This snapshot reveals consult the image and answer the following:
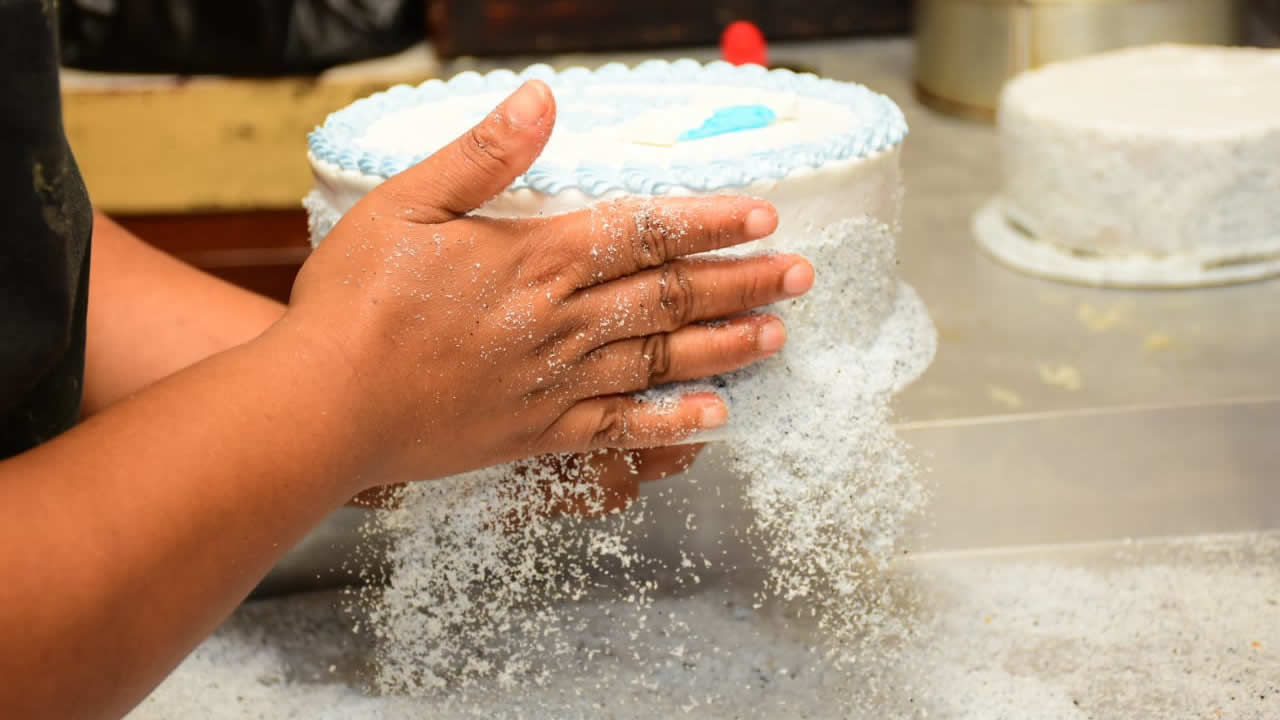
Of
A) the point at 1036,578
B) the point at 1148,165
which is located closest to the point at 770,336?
the point at 1036,578

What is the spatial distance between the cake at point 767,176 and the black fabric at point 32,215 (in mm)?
178

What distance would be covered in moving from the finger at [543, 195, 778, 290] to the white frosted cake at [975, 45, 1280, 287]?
40.8 inches

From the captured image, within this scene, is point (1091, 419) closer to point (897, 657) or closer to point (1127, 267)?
Answer: point (897, 657)

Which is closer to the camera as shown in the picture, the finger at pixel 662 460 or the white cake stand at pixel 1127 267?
the finger at pixel 662 460

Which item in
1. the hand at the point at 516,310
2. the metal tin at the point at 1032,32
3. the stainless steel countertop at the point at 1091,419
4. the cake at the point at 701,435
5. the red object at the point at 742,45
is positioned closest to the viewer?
the hand at the point at 516,310

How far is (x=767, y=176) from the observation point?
748 millimetres

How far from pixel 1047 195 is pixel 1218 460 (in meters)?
0.63

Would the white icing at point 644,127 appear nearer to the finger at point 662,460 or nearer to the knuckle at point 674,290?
the knuckle at point 674,290

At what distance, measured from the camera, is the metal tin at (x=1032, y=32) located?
214cm

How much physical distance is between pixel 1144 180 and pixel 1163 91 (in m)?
0.23

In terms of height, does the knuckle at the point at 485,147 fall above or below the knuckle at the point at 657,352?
above

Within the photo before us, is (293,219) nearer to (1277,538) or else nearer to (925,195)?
(925,195)

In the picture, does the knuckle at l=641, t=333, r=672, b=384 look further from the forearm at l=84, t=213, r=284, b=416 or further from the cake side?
the cake side

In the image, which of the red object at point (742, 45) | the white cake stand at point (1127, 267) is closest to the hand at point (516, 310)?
the red object at point (742, 45)
